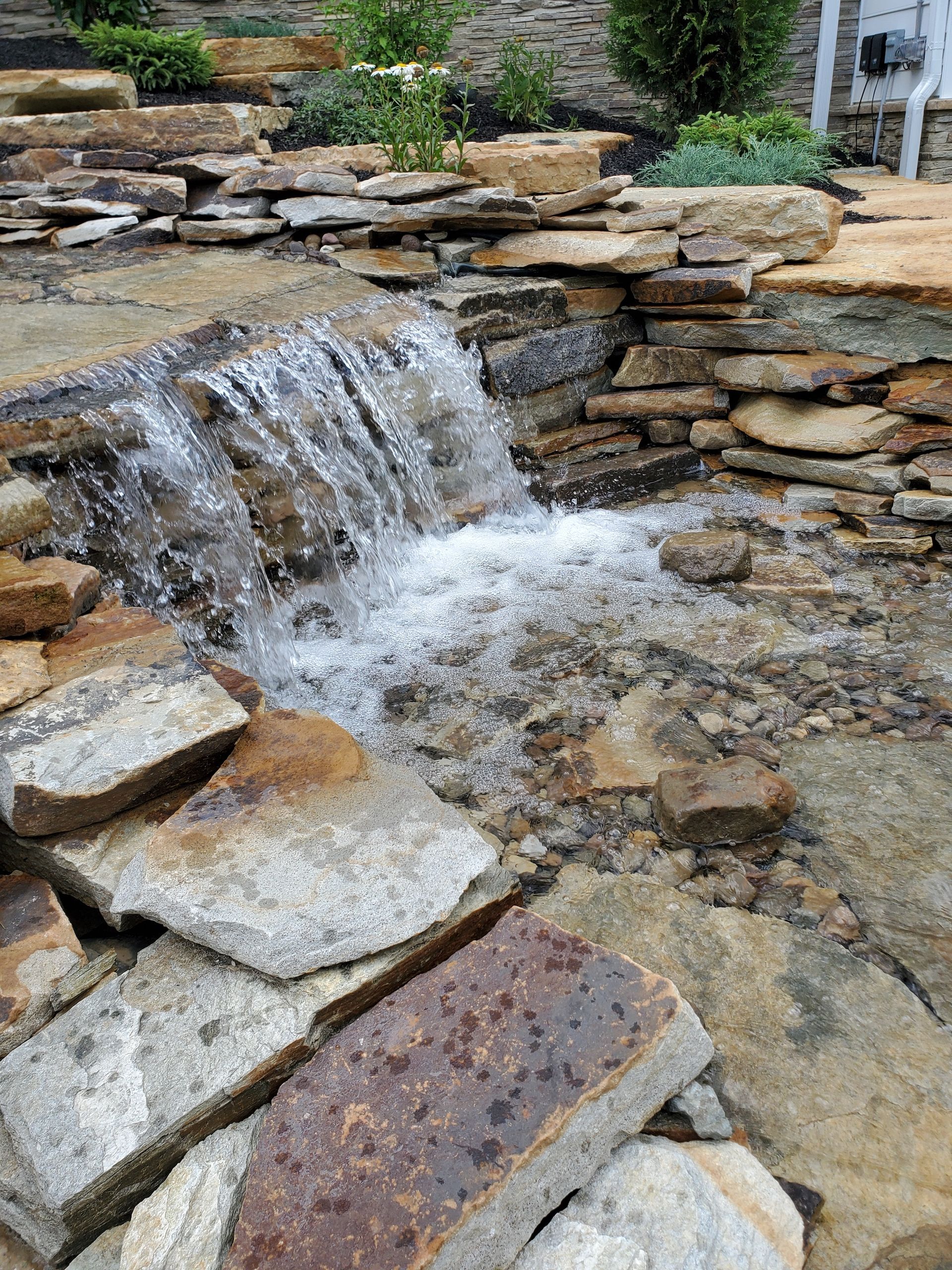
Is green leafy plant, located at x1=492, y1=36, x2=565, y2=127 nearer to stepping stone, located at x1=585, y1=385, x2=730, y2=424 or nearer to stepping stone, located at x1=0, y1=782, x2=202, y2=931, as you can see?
stepping stone, located at x1=585, y1=385, x2=730, y2=424

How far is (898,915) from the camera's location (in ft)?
6.45

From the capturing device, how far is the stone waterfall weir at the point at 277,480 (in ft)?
9.97

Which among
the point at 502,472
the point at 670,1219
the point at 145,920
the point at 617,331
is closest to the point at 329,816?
the point at 145,920

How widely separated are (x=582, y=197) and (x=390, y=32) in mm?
3382

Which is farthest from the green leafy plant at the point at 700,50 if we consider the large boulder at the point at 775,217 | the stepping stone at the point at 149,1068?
the stepping stone at the point at 149,1068

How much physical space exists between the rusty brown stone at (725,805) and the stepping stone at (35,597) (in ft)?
5.22

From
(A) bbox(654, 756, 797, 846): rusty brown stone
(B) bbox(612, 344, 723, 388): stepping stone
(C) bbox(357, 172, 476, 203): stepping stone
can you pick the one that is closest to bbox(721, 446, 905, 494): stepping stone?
(B) bbox(612, 344, 723, 388): stepping stone

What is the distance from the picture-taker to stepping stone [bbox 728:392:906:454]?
4.07 meters

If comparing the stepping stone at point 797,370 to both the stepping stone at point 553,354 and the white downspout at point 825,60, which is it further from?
the white downspout at point 825,60

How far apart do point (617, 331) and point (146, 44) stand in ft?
15.9

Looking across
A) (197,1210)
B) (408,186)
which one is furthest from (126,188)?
(197,1210)

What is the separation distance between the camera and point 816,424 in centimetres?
421

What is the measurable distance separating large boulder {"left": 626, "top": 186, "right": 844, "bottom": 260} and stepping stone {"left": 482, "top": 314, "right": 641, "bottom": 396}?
0.73m

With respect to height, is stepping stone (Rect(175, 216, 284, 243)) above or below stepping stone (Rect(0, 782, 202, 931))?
above
